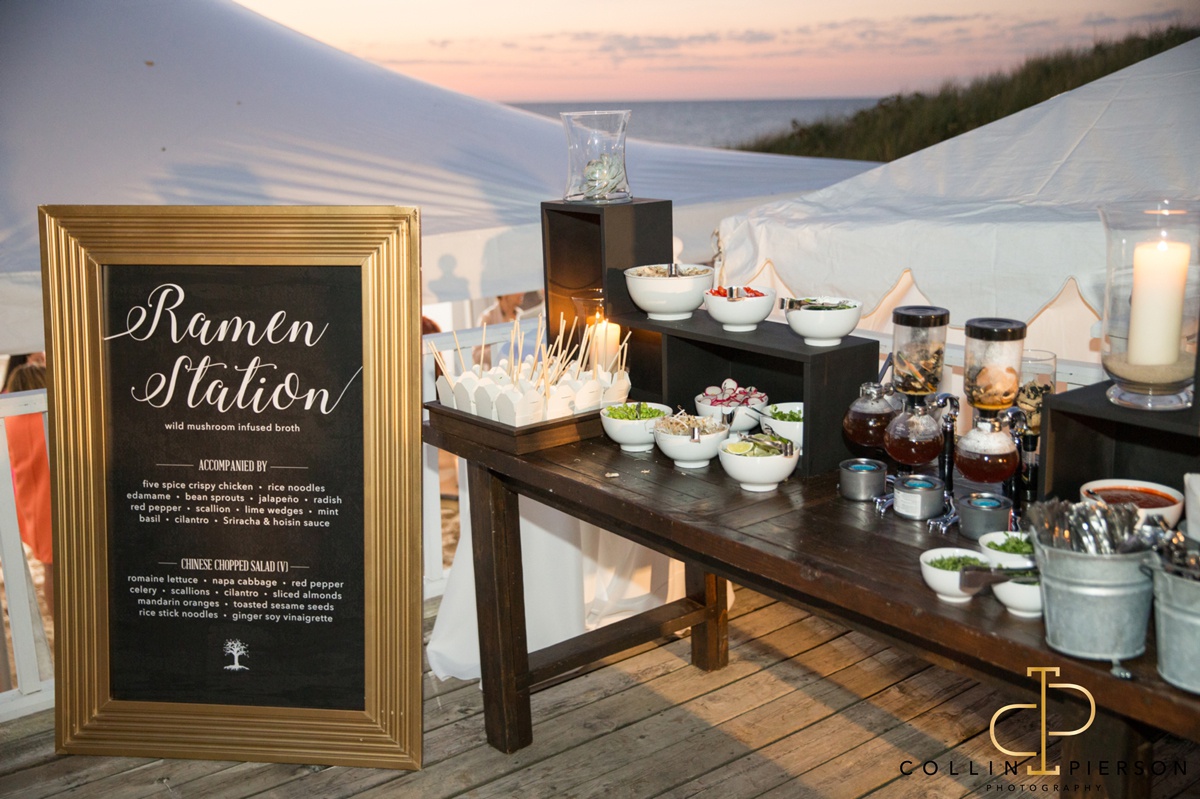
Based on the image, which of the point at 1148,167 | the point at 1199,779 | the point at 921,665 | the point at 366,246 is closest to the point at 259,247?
the point at 366,246

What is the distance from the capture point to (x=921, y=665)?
2.74 meters

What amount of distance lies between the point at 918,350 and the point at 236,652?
4.93 ft

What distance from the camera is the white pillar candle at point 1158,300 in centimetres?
140

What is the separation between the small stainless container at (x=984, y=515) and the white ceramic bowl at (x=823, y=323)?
43cm

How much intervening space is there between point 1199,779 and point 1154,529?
1.26 metres

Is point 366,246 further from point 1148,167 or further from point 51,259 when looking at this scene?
point 1148,167

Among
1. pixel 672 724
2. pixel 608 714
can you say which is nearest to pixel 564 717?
pixel 608 714

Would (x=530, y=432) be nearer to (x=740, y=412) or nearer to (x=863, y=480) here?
(x=740, y=412)

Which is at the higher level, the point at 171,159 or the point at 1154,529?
the point at 171,159

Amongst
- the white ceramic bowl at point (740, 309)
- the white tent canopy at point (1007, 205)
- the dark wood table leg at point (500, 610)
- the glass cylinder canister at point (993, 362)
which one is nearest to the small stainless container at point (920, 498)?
the glass cylinder canister at point (993, 362)

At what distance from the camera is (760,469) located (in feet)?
5.98

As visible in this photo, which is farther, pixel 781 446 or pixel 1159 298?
pixel 781 446

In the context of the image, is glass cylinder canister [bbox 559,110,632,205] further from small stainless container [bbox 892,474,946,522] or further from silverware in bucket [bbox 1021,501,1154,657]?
silverware in bucket [bbox 1021,501,1154,657]

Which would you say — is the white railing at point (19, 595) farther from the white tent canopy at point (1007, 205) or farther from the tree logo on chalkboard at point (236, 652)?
the white tent canopy at point (1007, 205)
